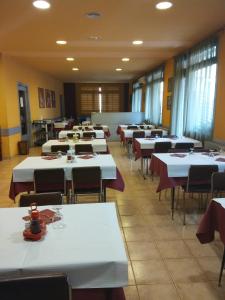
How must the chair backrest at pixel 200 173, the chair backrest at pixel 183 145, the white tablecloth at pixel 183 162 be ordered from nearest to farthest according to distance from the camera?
the chair backrest at pixel 200 173, the white tablecloth at pixel 183 162, the chair backrest at pixel 183 145

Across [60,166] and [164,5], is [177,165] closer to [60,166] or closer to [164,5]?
[60,166]

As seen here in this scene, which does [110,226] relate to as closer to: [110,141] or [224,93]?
[224,93]

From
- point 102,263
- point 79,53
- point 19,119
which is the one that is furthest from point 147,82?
point 102,263

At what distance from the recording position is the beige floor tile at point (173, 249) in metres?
2.55

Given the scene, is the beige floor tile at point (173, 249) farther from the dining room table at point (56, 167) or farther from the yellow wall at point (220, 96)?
the yellow wall at point (220, 96)

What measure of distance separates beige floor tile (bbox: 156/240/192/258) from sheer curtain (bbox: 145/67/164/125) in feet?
19.3

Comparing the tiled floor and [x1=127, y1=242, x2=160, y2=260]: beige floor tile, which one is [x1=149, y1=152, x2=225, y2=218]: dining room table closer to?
the tiled floor

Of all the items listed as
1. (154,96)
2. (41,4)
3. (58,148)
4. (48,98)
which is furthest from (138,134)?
(48,98)

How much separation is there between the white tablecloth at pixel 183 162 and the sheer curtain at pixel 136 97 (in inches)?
335

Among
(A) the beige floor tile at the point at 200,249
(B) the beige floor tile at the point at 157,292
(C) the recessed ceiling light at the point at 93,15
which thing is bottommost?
(B) the beige floor tile at the point at 157,292

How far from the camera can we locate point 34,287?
1.11 metres

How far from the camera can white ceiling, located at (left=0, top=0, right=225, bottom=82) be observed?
134 inches

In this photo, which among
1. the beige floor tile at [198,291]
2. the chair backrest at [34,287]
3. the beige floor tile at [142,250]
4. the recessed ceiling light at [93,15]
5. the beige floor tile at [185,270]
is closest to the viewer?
Result: the chair backrest at [34,287]

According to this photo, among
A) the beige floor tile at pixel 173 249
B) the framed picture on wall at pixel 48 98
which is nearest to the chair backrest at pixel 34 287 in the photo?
the beige floor tile at pixel 173 249
